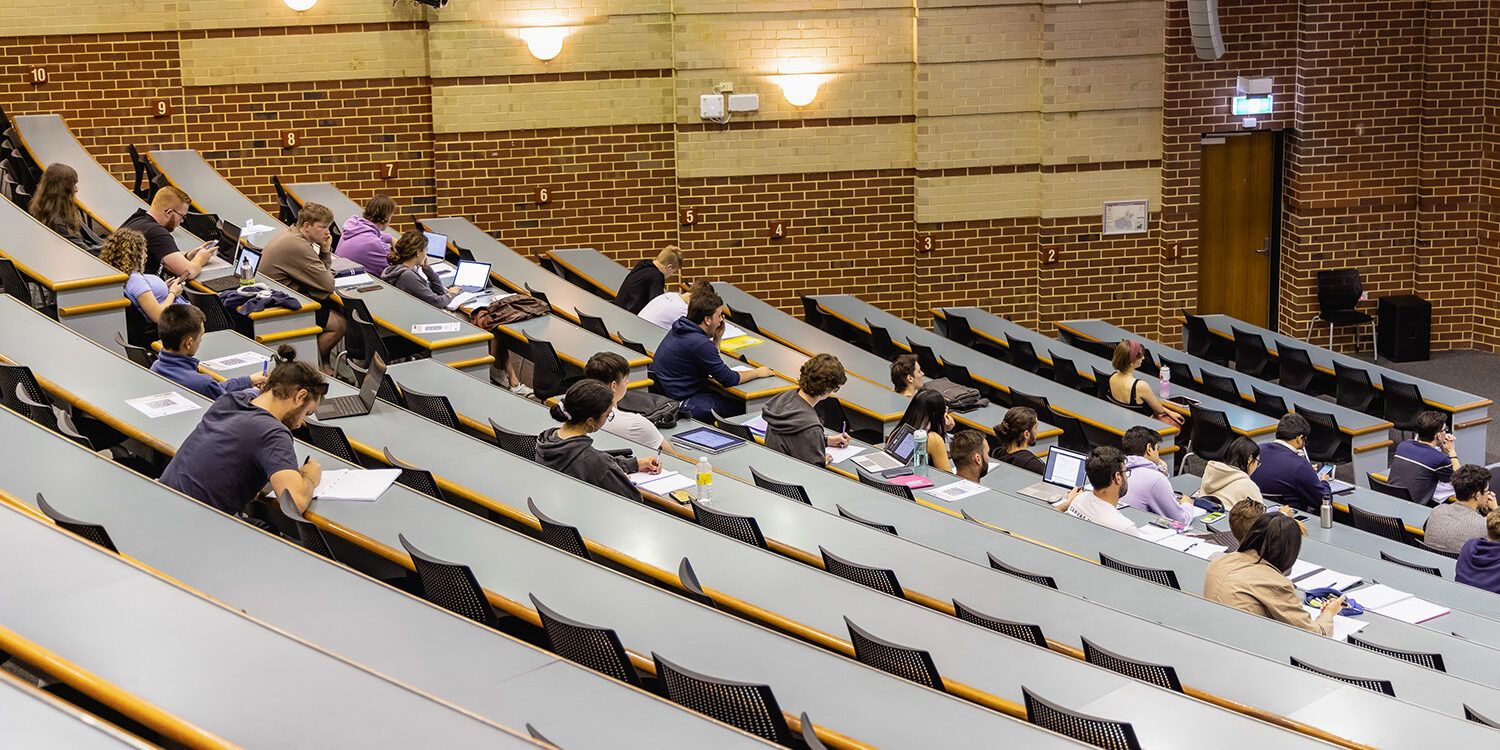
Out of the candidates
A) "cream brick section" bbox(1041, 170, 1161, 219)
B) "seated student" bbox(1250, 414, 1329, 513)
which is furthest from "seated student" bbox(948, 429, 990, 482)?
"cream brick section" bbox(1041, 170, 1161, 219)

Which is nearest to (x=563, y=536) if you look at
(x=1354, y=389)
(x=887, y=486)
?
(x=887, y=486)

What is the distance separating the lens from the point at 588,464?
20.8 feet

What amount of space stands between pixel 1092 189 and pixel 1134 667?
33.6 feet

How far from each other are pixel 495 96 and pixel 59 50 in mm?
3628

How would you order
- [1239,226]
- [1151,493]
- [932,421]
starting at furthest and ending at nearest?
1. [1239,226]
2. [932,421]
3. [1151,493]

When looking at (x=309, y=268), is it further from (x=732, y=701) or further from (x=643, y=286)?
(x=732, y=701)

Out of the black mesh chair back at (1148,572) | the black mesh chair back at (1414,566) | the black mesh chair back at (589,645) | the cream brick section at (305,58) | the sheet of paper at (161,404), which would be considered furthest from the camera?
the cream brick section at (305,58)

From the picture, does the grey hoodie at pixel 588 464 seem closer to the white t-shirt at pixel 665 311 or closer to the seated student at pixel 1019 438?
the seated student at pixel 1019 438

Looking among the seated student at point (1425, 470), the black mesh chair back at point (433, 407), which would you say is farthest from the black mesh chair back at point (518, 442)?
the seated student at point (1425, 470)

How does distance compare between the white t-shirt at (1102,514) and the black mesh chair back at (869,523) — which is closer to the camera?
the black mesh chair back at (869,523)

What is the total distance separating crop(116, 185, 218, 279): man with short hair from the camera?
9039 mm

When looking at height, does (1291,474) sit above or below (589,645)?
below

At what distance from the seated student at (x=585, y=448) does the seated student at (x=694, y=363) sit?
264 cm

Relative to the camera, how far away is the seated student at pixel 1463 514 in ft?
25.9
